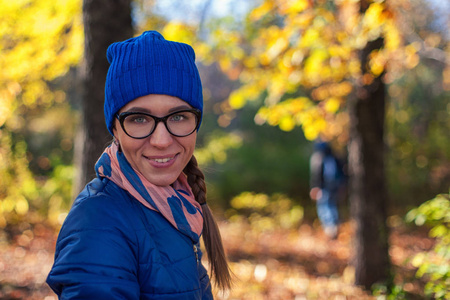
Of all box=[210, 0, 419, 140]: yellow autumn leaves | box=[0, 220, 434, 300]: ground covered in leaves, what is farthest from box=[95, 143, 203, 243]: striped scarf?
box=[210, 0, 419, 140]: yellow autumn leaves

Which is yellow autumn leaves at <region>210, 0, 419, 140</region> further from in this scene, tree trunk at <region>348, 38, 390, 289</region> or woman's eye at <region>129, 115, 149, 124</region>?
woman's eye at <region>129, 115, 149, 124</region>

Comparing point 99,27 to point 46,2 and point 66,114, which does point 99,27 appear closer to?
point 46,2

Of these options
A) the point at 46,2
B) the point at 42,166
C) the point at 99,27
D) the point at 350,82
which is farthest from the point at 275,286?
the point at 42,166

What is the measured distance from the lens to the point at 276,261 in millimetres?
6336

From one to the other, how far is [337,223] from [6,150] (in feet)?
20.1

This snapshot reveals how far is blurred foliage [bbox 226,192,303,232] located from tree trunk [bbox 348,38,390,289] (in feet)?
14.0

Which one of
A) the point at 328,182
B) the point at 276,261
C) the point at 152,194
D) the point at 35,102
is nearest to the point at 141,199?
the point at 152,194

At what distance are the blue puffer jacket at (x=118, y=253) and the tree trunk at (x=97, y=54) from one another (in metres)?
2.11

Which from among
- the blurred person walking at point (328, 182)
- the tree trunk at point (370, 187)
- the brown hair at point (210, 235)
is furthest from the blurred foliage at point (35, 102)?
the blurred person walking at point (328, 182)

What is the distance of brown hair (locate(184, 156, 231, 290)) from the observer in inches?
70.4

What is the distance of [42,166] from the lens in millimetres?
10445

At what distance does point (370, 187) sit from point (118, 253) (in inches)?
150

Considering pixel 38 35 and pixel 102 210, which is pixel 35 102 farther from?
pixel 102 210

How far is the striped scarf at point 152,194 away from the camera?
4.70ft
